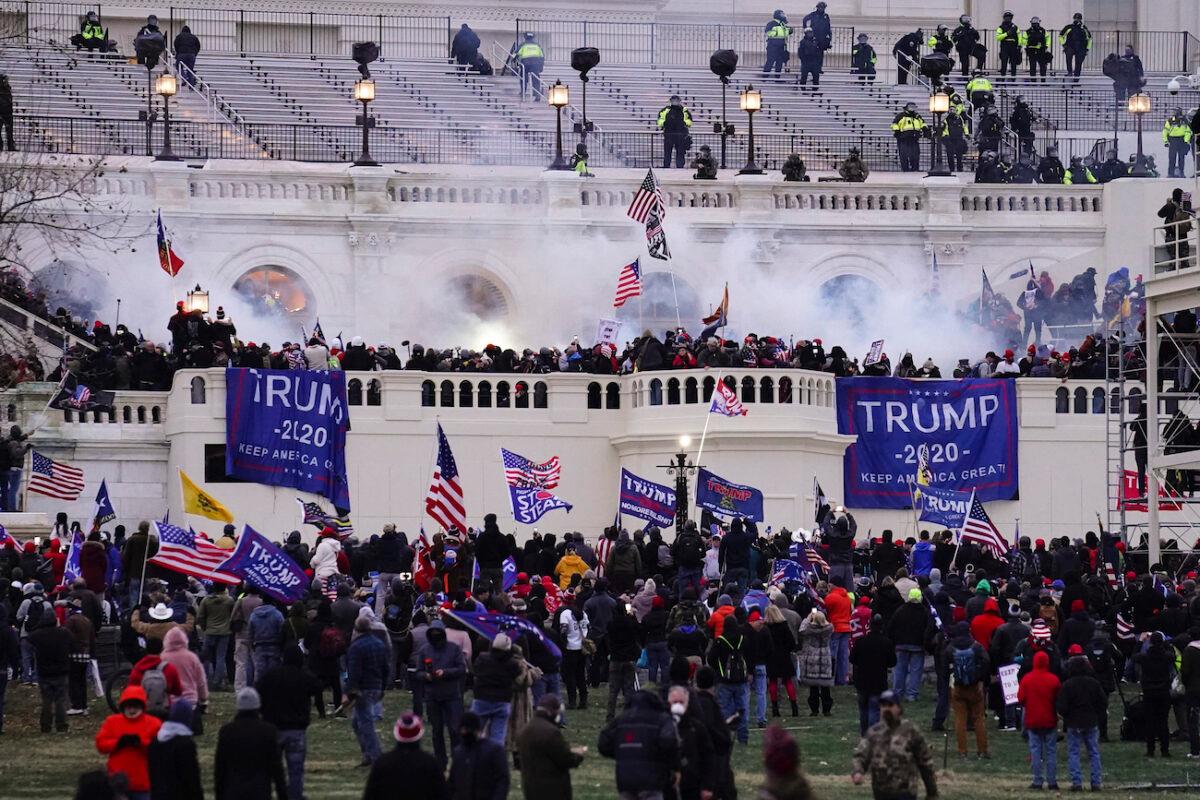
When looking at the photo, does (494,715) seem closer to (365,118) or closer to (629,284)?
(629,284)

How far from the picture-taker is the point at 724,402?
47750mm

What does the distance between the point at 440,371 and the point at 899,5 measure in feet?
109

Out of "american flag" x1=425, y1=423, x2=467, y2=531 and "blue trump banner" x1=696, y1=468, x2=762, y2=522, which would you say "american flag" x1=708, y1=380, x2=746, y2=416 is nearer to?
"blue trump banner" x1=696, y1=468, x2=762, y2=522

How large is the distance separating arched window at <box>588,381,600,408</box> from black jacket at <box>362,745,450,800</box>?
28.3 m

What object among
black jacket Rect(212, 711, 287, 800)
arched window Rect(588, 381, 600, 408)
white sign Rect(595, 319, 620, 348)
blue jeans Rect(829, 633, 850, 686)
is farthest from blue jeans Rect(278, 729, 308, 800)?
white sign Rect(595, 319, 620, 348)

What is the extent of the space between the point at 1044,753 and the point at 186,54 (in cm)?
3860

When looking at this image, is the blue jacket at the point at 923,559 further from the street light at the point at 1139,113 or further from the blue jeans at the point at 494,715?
the street light at the point at 1139,113

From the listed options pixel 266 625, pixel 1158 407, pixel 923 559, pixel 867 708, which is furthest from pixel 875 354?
pixel 266 625

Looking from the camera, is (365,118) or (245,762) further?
(365,118)

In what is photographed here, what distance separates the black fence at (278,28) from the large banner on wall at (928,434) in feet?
76.1

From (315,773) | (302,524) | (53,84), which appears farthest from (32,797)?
(53,84)

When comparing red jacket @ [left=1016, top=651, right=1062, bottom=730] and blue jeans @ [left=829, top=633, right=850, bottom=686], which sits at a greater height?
blue jeans @ [left=829, top=633, right=850, bottom=686]

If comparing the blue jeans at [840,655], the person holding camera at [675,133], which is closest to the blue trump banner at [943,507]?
the blue jeans at [840,655]

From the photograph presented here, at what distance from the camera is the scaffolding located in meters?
44.7
